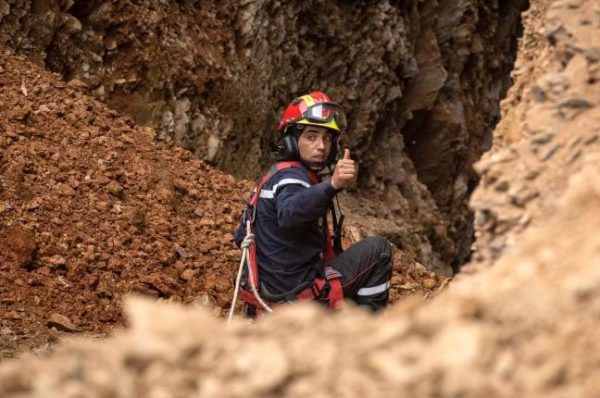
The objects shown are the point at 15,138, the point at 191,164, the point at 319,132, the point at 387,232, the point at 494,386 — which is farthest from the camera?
the point at 387,232

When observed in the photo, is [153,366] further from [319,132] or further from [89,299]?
[89,299]

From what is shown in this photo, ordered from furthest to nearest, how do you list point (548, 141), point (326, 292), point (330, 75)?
point (330, 75)
point (326, 292)
point (548, 141)

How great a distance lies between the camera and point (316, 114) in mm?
5348

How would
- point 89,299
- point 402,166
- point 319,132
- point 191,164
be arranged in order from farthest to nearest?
point 402,166 → point 191,164 → point 89,299 → point 319,132

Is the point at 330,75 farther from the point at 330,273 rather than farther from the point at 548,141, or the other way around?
the point at 548,141

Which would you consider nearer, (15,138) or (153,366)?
(153,366)

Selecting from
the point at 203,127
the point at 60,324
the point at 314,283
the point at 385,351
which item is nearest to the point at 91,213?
the point at 60,324

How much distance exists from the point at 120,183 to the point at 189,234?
101 centimetres

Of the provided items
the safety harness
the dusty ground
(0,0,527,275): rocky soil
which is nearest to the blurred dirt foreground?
the dusty ground

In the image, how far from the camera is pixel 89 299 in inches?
260

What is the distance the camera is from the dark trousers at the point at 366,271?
5.23m

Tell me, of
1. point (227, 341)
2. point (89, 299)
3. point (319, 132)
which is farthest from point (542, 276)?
point (89, 299)

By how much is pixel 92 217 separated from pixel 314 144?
337 centimetres

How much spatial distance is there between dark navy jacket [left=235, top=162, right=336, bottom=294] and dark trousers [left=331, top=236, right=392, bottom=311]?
0.66 feet
